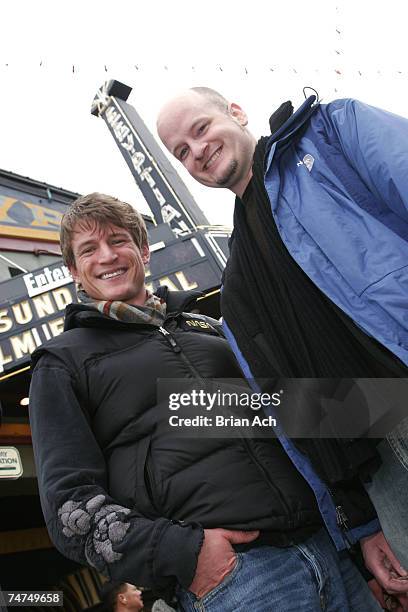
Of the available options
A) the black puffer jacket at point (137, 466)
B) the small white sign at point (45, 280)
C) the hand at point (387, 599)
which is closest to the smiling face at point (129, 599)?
the hand at point (387, 599)

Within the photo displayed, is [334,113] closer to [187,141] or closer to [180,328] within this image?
[187,141]

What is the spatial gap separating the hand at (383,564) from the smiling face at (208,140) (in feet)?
5.29

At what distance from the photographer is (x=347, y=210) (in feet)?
6.17

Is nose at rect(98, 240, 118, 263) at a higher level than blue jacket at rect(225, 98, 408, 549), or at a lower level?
lower

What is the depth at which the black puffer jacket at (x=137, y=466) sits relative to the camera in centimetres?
172

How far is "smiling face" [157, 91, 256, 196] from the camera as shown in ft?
7.92

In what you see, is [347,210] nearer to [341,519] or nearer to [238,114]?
[238,114]

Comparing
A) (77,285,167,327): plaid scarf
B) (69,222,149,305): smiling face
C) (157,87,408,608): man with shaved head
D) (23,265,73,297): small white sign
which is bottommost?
(23,265,73,297): small white sign

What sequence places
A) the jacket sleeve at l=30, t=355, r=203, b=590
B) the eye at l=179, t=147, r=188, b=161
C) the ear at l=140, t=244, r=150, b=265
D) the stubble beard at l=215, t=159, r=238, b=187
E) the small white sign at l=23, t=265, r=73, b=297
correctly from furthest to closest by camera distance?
the small white sign at l=23, t=265, r=73, b=297 → the ear at l=140, t=244, r=150, b=265 → the eye at l=179, t=147, r=188, b=161 → the stubble beard at l=215, t=159, r=238, b=187 → the jacket sleeve at l=30, t=355, r=203, b=590

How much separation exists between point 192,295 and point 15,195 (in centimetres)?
1624

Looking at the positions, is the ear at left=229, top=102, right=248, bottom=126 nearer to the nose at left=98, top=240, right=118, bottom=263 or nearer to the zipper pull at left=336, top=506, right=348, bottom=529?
the nose at left=98, top=240, right=118, bottom=263

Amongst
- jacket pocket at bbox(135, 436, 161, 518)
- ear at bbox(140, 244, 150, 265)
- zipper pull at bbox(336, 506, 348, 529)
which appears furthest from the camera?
ear at bbox(140, 244, 150, 265)

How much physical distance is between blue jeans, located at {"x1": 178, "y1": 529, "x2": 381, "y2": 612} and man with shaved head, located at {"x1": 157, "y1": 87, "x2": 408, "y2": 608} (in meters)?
0.13

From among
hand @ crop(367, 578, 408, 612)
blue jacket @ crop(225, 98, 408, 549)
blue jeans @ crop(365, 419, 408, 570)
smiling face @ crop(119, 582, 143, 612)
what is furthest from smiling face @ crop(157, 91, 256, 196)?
smiling face @ crop(119, 582, 143, 612)
